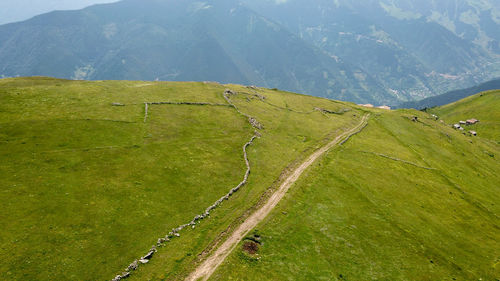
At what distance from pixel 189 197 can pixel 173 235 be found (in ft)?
27.5

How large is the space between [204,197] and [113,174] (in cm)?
1617

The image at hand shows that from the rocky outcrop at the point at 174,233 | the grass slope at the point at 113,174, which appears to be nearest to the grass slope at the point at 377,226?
the grass slope at the point at 113,174

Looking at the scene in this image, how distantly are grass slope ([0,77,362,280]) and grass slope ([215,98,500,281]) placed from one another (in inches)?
296

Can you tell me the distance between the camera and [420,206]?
55688 millimetres

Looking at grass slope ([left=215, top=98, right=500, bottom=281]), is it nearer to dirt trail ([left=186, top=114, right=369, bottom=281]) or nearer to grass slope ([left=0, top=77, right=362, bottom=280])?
dirt trail ([left=186, top=114, right=369, bottom=281])

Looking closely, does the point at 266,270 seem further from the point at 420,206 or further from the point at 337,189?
the point at 420,206

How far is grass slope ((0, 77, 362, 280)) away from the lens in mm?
31266

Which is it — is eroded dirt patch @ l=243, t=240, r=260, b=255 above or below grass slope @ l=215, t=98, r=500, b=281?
above

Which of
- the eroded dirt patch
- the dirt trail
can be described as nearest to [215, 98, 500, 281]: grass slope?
the eroded dirt patch

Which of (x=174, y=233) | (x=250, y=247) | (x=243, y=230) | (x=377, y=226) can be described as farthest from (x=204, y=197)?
(x=377, y=226)

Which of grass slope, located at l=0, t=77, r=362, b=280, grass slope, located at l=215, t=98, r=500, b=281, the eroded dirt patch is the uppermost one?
grass slope, located at l=0, t=77, r=362, b=280

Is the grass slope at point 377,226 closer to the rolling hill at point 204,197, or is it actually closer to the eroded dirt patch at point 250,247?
the rolling hill at point 204,197

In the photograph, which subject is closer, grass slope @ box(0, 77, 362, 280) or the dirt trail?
grass slope @ box(0, 77, 362, 280)

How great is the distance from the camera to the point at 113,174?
44250mm
